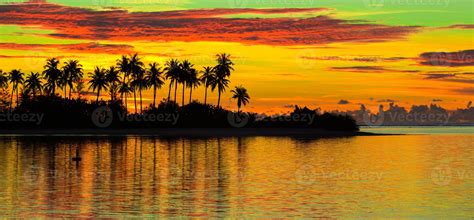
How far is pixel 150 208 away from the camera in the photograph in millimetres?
41438

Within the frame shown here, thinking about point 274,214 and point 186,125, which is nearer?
point 274,214

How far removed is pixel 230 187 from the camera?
2127 inches

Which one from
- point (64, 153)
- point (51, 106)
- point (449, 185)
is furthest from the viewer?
point (51, 106)

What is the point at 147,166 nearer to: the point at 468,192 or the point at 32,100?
the point at 468,192

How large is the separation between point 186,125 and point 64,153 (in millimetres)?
105610

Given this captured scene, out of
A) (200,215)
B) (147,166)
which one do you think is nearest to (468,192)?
(200,215)

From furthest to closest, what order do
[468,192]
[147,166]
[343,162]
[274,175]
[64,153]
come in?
[64,153], [343,162], [147,166], [274,175], [468,192]

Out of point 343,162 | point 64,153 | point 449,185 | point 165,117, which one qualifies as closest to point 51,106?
point 165,117

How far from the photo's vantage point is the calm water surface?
4125cm

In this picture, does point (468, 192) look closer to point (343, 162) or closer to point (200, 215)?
point (200, 215)

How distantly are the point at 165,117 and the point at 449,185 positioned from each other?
145349 millimetres

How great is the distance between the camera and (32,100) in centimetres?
19700

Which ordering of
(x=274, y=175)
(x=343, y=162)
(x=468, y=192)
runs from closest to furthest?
(x=468, y=192) → (x=274, y=175) → (x=343, y=162)

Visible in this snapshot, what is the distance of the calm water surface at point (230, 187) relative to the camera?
135 feet
